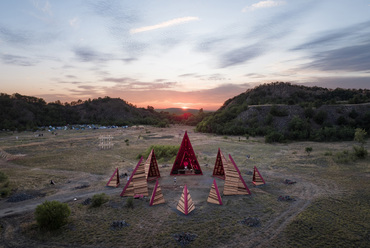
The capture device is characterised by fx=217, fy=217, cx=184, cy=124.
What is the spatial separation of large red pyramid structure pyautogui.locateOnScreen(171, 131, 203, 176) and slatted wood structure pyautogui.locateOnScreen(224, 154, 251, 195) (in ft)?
18.2

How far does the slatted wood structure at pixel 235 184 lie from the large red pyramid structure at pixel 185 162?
5533 millimetres

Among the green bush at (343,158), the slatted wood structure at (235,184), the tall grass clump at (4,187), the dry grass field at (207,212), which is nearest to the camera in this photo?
the dry grass field at (207,212)

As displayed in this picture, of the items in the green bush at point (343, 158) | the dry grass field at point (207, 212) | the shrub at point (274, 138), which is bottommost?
the dry grass field at point (207, 212)

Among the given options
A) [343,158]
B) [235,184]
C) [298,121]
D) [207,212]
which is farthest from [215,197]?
[298,121]

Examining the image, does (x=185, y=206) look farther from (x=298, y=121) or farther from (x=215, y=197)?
(x=298, y=121)

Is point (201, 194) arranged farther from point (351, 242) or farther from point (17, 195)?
point (17, 195)

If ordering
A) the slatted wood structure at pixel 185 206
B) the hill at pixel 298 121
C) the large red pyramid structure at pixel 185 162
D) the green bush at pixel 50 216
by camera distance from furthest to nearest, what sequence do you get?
1. the hill at pixel 298 121
2. the large red pyramid structure at pixel 185 162
3. the slatted wood structure at pixel 185 206
4. the green bush at pixel 50 216

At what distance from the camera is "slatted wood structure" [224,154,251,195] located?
16016mm

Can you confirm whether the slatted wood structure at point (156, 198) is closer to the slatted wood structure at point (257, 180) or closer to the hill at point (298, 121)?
the slatted wood structure at point (257, 180)

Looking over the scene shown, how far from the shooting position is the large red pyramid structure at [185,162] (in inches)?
848

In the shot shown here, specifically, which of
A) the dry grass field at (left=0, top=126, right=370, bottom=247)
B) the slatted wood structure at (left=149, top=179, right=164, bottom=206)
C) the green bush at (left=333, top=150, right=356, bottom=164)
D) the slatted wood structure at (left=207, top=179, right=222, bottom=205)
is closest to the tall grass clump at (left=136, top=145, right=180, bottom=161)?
the dry grass field at (left=0, top=126, right=370, bottom=247)

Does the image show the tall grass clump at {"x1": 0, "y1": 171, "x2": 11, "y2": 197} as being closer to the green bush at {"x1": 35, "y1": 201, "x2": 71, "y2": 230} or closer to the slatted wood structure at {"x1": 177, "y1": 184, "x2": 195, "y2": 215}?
the green bush at {"x1": 35, "y1": 201, "x2": 71, "y2": 230}

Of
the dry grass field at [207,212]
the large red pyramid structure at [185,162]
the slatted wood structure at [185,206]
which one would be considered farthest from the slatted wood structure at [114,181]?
the slatted wood structure at [185,206]

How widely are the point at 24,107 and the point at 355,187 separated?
384 feet
